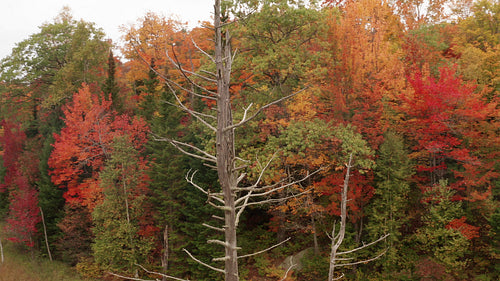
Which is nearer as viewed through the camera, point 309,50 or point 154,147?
point 309,50

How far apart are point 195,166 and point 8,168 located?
27201mm

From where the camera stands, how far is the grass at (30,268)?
25922 millimetres

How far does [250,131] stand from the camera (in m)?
19.6

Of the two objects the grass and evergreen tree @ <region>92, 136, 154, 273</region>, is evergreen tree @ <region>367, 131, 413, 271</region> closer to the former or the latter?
evergreen tree @ <region>92, 136, 154, 273</region>

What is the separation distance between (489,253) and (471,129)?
5717mm

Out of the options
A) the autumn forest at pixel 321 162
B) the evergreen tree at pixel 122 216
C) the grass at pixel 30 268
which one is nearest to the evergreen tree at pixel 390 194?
the autumn forest at pixel 321 162

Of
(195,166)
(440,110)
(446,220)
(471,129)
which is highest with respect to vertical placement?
(440,110)

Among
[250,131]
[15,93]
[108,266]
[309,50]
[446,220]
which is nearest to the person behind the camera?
[446,220]

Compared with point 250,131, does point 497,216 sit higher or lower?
lower

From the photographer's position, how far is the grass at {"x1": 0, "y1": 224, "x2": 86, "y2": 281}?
25922 millimetres

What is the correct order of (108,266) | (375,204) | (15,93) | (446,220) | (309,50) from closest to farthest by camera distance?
(446,220)
(375,204)
(309,50)
(108,266)
(15,93)

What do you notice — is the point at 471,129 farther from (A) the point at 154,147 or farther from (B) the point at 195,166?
(A) the point at 154,147

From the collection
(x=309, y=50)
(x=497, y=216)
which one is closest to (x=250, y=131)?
(x=309, y=50)

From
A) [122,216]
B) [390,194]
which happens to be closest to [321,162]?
[390,194]
